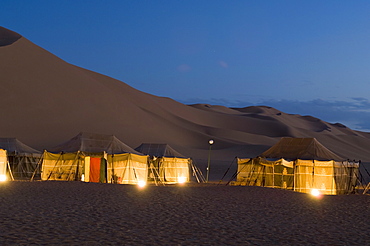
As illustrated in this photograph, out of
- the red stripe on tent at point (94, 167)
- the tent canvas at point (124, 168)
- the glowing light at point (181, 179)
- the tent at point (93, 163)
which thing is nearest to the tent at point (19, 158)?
the tent at point (93, 163)

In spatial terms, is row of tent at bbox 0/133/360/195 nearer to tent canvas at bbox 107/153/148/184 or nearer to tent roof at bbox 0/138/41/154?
tent canvas at bbox 107/153/148/184

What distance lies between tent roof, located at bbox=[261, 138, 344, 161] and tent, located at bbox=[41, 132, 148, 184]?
749cm

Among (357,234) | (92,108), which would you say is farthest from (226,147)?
(357,234)

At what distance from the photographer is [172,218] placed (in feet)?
43.8

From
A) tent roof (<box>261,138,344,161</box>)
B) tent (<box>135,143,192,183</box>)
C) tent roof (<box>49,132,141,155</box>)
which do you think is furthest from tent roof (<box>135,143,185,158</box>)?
tent roof (<box>261,138,344,161</box>)

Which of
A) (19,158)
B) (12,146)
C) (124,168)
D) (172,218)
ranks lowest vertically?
(172,218)

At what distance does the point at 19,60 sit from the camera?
254 feet

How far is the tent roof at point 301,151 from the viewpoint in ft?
88.6

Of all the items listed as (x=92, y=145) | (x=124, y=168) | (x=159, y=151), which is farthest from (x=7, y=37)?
(x=124, y=168)

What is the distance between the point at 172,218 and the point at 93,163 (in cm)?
1512

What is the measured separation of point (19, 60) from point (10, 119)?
1738 centimetres

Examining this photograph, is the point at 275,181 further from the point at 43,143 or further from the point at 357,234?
the point at 43,143

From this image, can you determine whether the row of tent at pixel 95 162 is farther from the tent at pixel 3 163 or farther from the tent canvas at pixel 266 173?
the tent canvas at pixel 266 173

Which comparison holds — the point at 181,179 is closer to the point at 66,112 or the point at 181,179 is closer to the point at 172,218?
the point at 172,218
